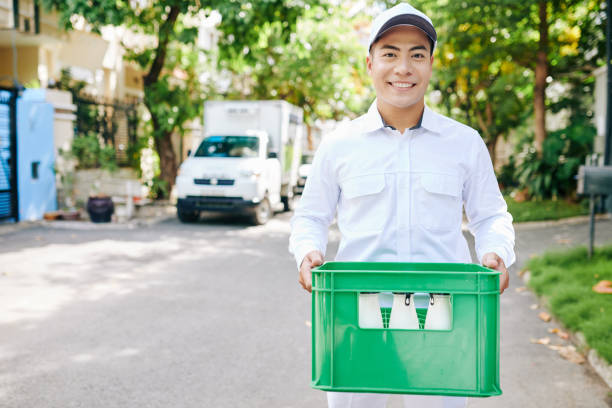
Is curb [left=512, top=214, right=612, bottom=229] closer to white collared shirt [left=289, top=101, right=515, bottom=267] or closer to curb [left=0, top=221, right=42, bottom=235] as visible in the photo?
curb [left=0, top=221, right=42, bottom=235]

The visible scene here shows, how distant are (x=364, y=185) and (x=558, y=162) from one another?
1512 centimetres

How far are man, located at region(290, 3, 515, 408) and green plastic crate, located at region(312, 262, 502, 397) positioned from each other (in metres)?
0.48

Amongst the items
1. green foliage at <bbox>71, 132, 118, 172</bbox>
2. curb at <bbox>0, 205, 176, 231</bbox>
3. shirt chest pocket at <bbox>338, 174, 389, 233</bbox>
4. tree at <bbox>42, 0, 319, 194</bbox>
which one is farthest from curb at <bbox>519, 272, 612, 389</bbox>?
green foliage at <bbox>71, 132, 118, 172</bbox>

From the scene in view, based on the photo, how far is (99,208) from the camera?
1314 cm

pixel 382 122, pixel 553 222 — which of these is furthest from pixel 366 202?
pixel 553 222

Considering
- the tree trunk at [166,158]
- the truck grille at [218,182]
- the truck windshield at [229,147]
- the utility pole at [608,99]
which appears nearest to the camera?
the utility pole at [608,99]

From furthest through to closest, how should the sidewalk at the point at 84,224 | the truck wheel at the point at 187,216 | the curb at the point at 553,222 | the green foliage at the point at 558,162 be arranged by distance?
the green foliage at the point at 558,162
the truck wheel at the point at 187,216
the curb at the point at 553,222
the sidewalk at the point at 84,224

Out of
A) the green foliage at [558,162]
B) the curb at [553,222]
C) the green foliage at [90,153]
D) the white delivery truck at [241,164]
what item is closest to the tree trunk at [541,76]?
the green foliage at [558,162]

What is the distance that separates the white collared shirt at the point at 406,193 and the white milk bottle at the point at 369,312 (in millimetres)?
508

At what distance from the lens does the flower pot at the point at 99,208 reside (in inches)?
517

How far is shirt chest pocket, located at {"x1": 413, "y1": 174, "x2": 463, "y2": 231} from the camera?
2336mm

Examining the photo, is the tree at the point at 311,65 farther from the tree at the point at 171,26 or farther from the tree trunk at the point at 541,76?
the tree trunk at the point at 541,76

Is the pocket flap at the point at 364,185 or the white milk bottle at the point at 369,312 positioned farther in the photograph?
the pocket flap at the point at 364,185

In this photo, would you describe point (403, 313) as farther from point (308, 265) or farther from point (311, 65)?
point (311, 65)
